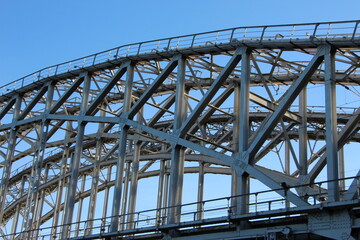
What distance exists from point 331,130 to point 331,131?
0.04m

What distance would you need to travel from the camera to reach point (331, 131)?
25.7m

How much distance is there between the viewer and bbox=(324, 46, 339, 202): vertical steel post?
80.5 feet

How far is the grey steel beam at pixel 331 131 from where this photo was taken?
24547 millimetres

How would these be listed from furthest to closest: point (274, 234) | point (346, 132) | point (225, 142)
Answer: point (225, 142) → point (346, 132) → point (274, 234)

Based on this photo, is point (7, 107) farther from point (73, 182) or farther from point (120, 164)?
point (120, 164)

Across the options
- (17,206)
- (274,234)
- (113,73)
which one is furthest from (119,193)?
(17,206)

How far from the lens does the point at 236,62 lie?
1212 inches

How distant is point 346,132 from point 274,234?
6277 millimetres

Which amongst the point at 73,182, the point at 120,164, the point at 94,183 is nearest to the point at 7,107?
the point at 94,183

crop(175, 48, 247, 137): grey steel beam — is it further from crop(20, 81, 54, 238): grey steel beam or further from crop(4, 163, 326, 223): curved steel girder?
crop(20, 81, 54, 238): grey steel beam

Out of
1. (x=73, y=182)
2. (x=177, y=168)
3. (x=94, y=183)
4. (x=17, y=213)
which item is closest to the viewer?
(x=177, y=168)

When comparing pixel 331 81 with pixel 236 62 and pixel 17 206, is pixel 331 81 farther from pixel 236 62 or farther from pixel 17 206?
pixel 17 206

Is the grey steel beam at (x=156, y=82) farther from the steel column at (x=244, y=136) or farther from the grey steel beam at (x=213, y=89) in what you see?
the steel column at (x=244, y=136)

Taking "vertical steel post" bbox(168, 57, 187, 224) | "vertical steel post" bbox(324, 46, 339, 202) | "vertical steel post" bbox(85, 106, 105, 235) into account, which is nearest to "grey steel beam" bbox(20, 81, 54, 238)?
"vertical steel post" bbox(85, 106, 105, 235)
